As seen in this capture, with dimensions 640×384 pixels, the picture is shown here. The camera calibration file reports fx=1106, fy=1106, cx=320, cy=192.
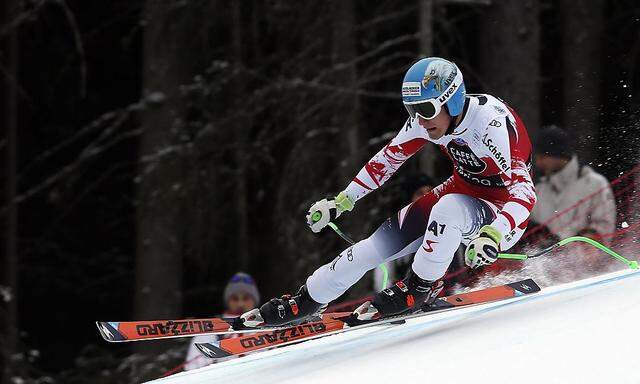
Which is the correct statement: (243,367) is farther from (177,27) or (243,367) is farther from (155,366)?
(177,27)

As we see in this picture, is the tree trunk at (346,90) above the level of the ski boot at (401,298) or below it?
above

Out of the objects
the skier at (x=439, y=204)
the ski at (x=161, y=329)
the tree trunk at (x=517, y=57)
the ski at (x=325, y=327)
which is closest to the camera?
the skier at (x=439, y=204)

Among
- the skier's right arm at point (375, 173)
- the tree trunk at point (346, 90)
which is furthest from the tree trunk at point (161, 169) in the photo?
the skier's right arm at point (375, 173)

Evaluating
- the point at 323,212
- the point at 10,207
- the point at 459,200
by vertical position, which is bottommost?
the point at 459,200

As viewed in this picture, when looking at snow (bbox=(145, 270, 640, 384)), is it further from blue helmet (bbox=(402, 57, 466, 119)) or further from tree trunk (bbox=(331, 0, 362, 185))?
tree trunk (bbox=(331, 0, 362, 185))

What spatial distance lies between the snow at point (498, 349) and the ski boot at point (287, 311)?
19 cm

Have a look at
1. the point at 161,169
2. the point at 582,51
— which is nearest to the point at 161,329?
the point at 161,169

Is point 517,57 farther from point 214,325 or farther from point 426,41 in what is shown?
point 214,325

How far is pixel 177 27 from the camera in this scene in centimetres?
1061

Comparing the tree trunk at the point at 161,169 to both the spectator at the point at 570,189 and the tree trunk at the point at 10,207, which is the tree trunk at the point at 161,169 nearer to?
the tree trunk at the point at 10,207

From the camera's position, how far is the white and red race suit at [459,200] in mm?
5516

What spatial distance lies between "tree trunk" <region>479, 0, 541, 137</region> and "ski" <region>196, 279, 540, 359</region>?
288cm

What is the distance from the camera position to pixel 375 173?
243 inches

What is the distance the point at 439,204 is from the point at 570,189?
131cm
